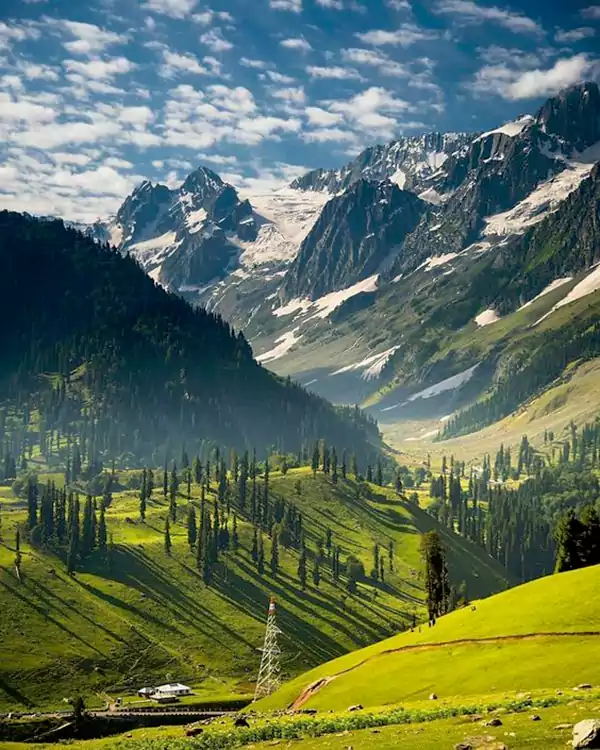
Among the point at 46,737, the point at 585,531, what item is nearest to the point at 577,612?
the point at 585,531

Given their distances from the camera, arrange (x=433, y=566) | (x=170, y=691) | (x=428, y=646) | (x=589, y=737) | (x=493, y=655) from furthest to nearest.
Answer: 1. (x=170, y=691)
2. (x=433, y=566)
3. (x=428, y=646)
4. (x=493, y=655)
5. (x=589, y=737)

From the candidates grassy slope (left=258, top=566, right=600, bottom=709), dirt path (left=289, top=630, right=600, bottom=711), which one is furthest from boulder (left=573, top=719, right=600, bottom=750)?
dirt path (left=289, top=630, right=600, bottom=711)

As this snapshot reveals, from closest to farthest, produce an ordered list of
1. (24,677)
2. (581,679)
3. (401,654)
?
1. (581,679)
2. (401,654)
3. (24,677)

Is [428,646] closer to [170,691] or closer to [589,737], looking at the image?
[589,737]

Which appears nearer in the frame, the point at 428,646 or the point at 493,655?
the point at 493,655

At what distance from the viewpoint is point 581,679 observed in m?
65.8

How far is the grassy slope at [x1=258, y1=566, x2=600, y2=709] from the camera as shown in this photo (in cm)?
7175

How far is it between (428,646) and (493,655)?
16003 mm

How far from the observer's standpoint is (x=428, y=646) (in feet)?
312

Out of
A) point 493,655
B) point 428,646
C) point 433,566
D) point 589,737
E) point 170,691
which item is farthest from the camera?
point 170,691

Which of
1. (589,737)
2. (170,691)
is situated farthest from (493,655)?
(170,691)

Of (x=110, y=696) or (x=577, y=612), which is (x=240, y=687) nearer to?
(x=110, y=696)

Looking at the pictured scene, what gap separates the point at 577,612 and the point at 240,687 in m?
131

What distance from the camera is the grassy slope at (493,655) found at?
71750 mm
